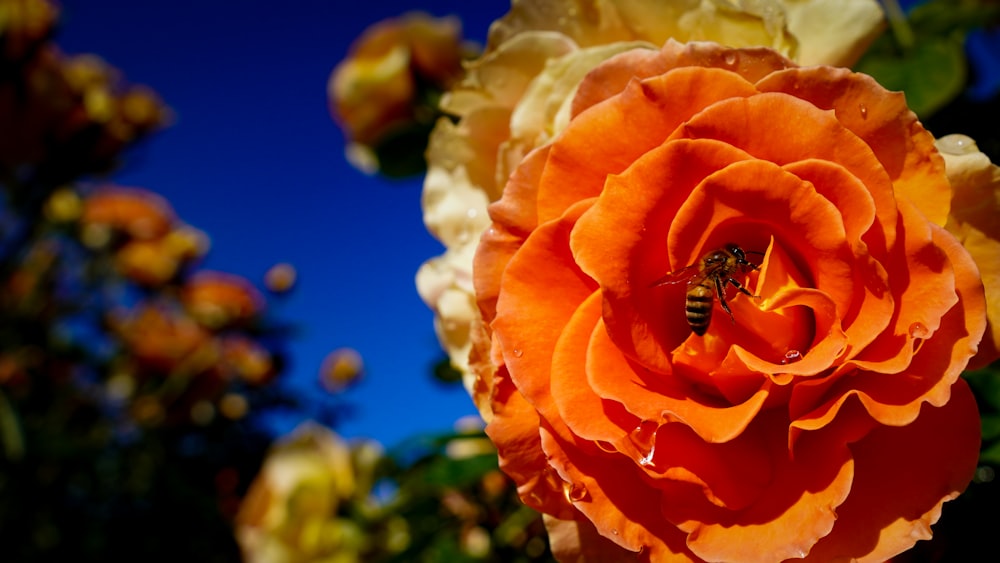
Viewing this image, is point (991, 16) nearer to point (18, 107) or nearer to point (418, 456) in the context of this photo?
point (418, 456)

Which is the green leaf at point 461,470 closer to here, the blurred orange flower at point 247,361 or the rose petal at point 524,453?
the rose petal at point 524,453

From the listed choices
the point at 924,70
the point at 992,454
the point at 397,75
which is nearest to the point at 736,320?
the point at 992,454

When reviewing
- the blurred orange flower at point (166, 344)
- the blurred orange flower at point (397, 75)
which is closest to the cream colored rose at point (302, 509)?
the blurred orange flower at point (397, 75)

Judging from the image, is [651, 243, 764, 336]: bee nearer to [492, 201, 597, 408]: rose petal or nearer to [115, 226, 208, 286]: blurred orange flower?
[492, 201, 597, 408]: rose petal

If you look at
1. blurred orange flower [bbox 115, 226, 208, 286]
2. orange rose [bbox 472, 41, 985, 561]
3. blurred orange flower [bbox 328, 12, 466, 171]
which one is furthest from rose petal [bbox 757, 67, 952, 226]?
blurred orange flower [bbox 115, 226, 208, 286]

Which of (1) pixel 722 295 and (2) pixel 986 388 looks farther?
(2) pixel 986 388

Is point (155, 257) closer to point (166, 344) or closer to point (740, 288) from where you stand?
point (166, 344)
